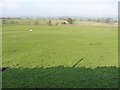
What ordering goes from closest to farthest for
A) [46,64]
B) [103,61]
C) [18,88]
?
[18,88]
[46,64]
[103,61]

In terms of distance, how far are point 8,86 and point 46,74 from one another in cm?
224

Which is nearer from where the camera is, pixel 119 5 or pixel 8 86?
pixel 8 86

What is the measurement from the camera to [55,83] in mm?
9062

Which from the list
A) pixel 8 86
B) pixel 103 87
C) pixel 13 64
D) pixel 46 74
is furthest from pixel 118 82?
pixel 13 64

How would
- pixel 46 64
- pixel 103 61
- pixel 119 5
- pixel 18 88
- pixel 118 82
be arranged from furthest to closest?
pixel 103 61 → pixel 46 64 → pixel 119 5 → pixel 118 82 → pixel 18 88

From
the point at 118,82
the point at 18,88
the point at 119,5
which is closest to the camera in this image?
the point at 18,88

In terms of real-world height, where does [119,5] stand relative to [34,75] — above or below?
above

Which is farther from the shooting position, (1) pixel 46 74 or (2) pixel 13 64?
(2) pixel 13 64

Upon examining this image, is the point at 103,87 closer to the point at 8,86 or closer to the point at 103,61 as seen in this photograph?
the point at 8,86

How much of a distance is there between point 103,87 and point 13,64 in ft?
24.4

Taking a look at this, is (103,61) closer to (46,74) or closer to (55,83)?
(46,74)

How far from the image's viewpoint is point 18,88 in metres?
8.43

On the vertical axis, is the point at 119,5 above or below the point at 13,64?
above

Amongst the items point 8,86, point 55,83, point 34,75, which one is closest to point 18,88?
point 8,86
